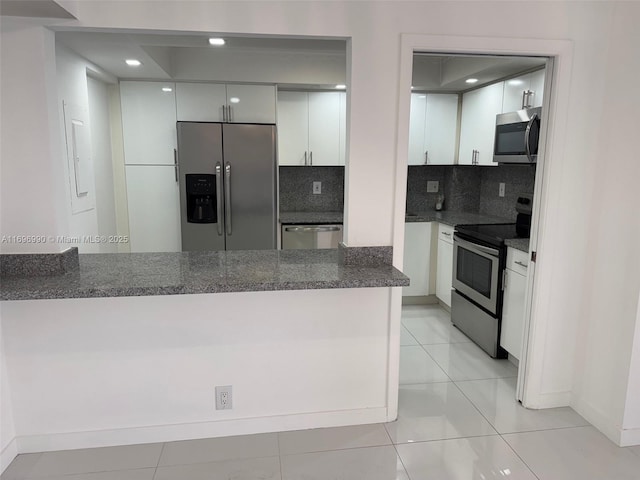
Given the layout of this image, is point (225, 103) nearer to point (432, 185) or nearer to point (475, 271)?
point (432, 185)

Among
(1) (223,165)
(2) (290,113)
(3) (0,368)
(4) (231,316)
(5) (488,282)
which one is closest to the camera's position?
(3) (0,368)

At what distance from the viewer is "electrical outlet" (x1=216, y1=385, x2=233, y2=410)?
2.26 meters

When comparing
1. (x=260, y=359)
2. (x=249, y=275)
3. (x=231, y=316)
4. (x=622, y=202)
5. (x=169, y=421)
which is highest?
(x=622, y=202)

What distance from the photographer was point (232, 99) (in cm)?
379

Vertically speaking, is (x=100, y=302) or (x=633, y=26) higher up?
(x=633, y=26)

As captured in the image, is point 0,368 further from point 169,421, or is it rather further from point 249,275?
point 249,275

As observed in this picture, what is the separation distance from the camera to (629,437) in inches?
89.0

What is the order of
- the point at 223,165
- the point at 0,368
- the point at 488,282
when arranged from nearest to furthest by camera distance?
1. the point at 0,368
2. the point at 488,282
3. the point at 223,165

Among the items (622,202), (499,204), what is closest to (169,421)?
(622,202)

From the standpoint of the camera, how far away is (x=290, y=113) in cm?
401

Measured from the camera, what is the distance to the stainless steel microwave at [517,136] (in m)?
3.04

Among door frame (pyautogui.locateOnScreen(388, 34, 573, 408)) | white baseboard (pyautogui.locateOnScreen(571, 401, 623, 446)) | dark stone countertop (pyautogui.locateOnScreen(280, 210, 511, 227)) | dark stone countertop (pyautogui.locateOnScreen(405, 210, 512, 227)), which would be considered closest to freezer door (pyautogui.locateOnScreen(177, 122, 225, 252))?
dark stone countertop (pyautogui.locateOnScreen(280, 210, 511, 227))

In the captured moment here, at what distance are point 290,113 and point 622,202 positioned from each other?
271 centimetres

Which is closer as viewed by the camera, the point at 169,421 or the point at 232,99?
the point at 169,421
